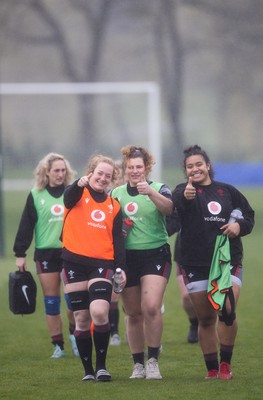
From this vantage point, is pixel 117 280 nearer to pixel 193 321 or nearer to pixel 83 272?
pixel 83 272

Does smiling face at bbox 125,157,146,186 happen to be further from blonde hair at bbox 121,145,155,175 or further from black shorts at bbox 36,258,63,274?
black shorts at bbox 36,258,63,274

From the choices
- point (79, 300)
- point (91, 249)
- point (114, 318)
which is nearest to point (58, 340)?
point (114, 318)

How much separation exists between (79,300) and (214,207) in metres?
1.28

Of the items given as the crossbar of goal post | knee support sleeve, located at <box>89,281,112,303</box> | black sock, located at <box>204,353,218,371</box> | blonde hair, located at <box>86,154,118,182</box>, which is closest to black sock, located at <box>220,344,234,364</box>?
black sock, located at <box>204,353,218,371</box>

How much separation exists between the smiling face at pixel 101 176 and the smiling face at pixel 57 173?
1725 millimetres

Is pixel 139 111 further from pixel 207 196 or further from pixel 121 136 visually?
pixel 207 196

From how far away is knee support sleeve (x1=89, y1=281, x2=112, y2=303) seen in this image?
383 inches

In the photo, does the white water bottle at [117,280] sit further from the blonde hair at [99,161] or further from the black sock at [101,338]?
the blonde hair at [99,161]

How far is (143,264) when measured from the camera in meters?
10.1

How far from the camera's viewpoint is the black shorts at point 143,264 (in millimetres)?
Result: 10070

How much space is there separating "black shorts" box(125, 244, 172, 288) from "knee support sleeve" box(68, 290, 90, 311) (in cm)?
43

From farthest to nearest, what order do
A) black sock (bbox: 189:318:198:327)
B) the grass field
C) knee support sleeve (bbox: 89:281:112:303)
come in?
black sock (bbox: 189:318:198:327), knee support sleeve (bbox: 89:281:112:303), the grass field

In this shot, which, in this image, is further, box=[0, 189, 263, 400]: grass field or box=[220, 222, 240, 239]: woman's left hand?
box=[220, 222, 240, 239]: woman's left hand

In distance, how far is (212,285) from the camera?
9617 millimetres
